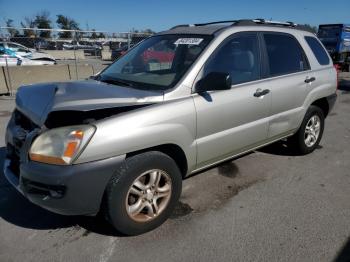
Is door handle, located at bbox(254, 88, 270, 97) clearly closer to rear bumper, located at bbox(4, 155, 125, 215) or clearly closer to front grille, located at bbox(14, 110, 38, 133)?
rear bumper, located at bbox(4, 155, 125, 215)

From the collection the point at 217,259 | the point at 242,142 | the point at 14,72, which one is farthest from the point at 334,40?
the point at 217,259

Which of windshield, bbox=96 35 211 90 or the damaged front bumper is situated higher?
windshield, bbox=96 35 211 90

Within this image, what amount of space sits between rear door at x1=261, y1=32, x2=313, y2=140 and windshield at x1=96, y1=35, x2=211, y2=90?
103 cm

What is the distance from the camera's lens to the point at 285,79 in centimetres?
419

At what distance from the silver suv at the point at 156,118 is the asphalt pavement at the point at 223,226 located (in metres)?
0.25

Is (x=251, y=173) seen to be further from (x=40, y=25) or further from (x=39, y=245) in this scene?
(x=40, y=25)

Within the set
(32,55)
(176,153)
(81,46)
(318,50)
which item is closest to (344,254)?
(176,153)

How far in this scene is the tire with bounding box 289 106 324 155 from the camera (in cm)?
477

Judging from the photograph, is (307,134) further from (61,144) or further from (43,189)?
(43,189)

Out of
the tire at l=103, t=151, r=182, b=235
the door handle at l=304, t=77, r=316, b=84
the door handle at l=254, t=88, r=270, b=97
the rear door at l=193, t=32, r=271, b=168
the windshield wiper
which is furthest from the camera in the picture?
the door handle at l=304, t=77, r=316, b=84

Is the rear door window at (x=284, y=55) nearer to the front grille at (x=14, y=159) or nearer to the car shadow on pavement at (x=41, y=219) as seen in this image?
the car shadow on pavement at (x=41, y=219)

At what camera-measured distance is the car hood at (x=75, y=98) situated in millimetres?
2740

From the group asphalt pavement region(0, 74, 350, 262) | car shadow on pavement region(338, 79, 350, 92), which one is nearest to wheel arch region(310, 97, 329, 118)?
asphalt pavement region(0, 74, 350, 262)

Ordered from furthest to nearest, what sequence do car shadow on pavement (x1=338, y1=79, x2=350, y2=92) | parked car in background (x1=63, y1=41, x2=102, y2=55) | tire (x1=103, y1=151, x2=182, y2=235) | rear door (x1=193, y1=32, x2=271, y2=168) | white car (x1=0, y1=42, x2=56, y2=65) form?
white car (x1=0, y1=42, x2=56, y2=65) → parked car in background (x1=63, y1=41, x2=102, y2=55) → car shadow on pavement (x1=338, y1=79, x2=350, y2=92) → rear door (x1=193, y1=32, x2=271, y2=168) → tire (x1=103, y1=151, x2=182, y2=235)
